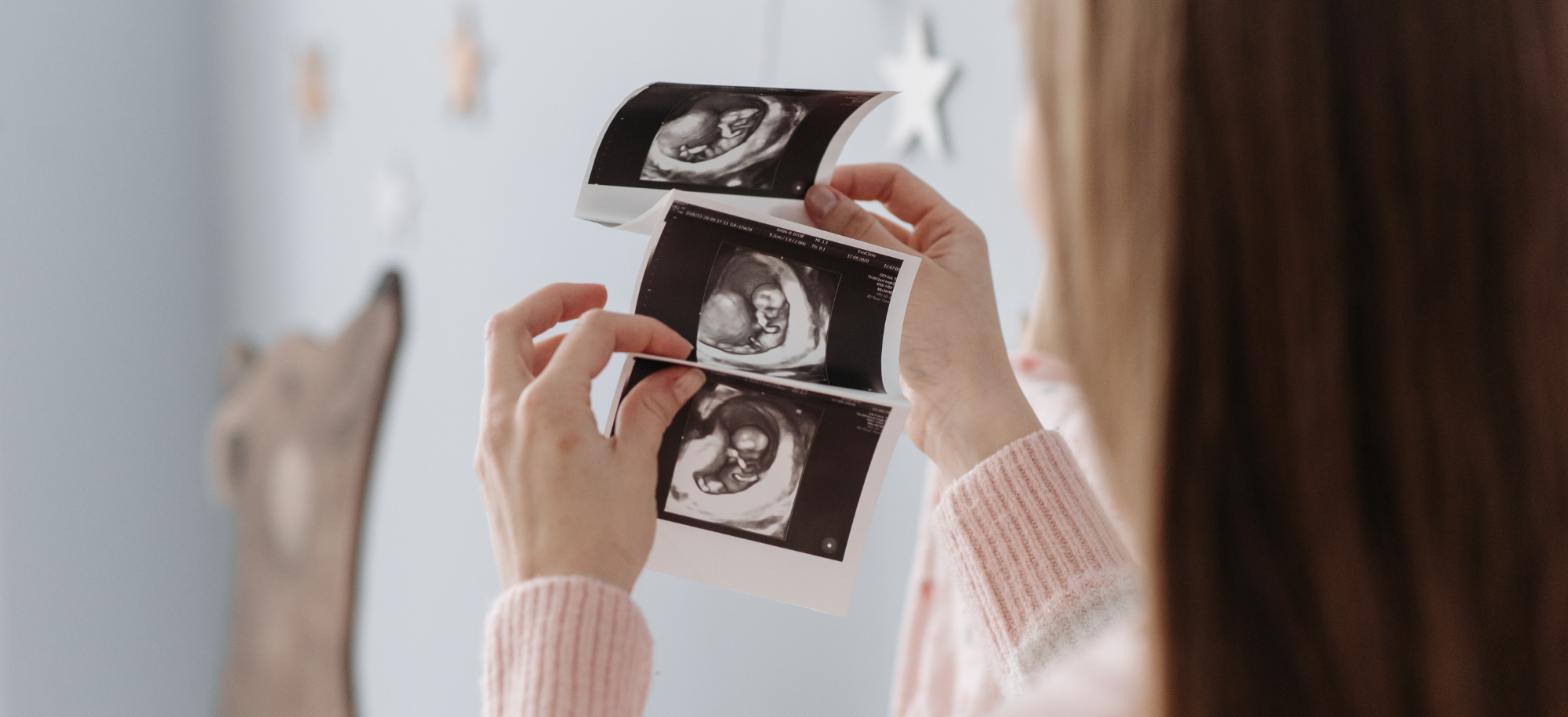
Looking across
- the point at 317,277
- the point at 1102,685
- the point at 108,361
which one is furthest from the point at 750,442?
the point at 108,361

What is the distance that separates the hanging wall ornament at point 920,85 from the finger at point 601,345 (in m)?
0.36

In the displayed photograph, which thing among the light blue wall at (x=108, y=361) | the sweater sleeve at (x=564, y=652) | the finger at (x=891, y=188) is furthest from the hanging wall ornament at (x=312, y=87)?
the sweater sleeve at (x=564, y=652)

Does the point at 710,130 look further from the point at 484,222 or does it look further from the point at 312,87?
the point at 312,87

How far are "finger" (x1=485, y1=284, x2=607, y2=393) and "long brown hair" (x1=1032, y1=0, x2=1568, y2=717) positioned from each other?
0.34 m

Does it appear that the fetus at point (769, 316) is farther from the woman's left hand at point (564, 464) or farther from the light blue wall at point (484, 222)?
the light blue wall at point (484, 222)

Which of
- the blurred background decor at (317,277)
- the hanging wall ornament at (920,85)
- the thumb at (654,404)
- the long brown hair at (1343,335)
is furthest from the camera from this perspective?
the blurred background decor at (317,277)

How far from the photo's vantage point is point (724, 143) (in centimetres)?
64

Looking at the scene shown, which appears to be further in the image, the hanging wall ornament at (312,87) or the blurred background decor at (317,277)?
the hanging wall ornament at (312,87)

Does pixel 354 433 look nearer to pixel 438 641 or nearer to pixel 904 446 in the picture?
pixel 438 641

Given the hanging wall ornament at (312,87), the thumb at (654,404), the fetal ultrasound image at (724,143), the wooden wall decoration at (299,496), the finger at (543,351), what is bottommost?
the wooden wall decoration at (299,496)

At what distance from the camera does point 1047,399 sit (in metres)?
0.81

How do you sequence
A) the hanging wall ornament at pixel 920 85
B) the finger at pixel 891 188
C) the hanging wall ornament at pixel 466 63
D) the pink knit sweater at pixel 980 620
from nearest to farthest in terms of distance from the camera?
the pink knit sweater at pixel 980 620 < the finger at pixel 891 188 < the hanging wall ornament at pixel 920 85 < the hanging wall ornament at pixel 466 63

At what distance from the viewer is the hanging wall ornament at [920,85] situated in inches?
33.1

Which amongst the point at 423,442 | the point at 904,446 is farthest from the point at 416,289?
the point at 904,446
